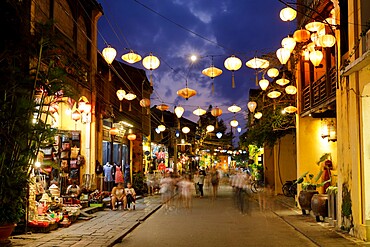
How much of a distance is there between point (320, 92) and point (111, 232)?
370 inches

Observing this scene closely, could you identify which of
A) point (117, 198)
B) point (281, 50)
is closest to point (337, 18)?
point (281, 50)

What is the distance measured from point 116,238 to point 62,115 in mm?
9894

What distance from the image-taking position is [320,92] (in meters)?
18.1

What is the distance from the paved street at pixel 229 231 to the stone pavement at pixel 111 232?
29mm

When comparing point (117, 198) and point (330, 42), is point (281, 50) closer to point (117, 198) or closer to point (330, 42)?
point (330, 42)

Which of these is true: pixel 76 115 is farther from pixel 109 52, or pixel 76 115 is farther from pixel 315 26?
pixel 315 26

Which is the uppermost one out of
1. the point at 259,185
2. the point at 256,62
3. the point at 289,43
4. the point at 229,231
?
the point at 289,43

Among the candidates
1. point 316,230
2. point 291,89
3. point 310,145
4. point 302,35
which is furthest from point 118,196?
point 302,35

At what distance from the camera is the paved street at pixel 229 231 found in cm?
1287

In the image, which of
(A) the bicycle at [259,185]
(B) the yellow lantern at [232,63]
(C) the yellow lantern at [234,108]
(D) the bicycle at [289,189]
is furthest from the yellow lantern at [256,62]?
(A) the bicycle at [259,185]

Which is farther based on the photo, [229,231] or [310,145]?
[310,145]

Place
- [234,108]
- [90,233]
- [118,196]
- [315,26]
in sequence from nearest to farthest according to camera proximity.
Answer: [90,233] < [315,26] < [118,196] < [234,108]

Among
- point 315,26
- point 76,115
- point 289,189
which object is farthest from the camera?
point 289,189

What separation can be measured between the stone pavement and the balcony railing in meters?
4.42
